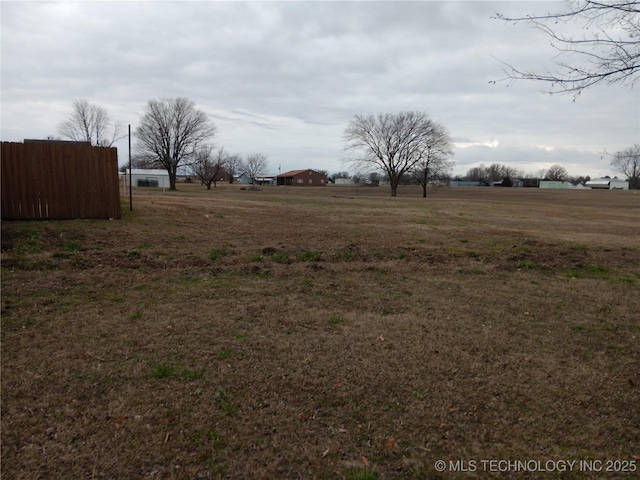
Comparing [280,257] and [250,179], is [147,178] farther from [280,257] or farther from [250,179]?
[280,257]

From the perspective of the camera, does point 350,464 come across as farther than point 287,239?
No

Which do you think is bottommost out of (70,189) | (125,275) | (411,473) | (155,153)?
(411,473)

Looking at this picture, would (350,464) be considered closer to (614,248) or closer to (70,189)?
(70,189)

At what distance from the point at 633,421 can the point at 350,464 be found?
7.01 ft

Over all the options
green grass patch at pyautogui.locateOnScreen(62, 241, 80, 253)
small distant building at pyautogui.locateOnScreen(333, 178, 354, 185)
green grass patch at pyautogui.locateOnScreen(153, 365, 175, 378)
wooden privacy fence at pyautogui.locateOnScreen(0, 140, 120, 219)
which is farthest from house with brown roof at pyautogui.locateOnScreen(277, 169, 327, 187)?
green grass patch at pyautogui.locateOnScreen(153, 365, 175, 378)

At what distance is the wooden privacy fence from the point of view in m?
9.45

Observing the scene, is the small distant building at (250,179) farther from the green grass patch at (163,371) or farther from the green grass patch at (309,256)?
the green grass patch at (163,371)

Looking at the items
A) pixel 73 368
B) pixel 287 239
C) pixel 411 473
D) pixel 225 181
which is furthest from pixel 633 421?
pixel 225 181

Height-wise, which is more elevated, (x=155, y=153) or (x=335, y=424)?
(x=155, y=153)

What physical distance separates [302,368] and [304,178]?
10628cm

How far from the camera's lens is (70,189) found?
33.1 feet

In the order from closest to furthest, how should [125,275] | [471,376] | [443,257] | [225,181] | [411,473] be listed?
[411,473], [471,376], [125,275], [443,257], [225,181]

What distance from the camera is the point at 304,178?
108312 millimetres

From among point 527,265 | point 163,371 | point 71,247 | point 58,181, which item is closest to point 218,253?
point 71,247
